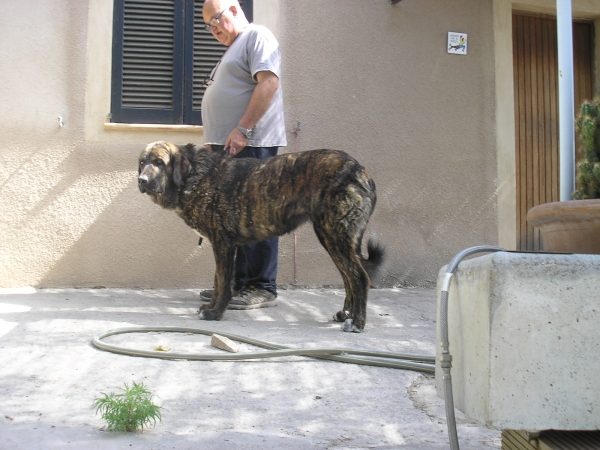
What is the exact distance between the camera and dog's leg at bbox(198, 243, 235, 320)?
4148mm

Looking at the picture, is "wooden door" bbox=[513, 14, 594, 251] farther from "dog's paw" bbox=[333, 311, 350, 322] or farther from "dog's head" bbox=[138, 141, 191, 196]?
"dog's head" bbox=[138, 141, 191, 196]

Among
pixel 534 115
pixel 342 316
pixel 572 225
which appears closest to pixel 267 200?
pixel 342 316

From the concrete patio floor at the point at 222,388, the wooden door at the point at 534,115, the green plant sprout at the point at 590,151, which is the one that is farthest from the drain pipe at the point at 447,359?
the wooden door at the point at 534,115

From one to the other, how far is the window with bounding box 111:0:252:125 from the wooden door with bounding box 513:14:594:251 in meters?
2.98

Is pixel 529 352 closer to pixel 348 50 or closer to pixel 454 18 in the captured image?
pixel 348 50

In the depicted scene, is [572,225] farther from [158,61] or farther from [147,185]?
[158,61]

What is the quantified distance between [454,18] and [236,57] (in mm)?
2614

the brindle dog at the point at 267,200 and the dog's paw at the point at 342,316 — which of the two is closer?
the brindle dog at the point at 267,200

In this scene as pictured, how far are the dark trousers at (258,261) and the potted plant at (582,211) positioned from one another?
262cm

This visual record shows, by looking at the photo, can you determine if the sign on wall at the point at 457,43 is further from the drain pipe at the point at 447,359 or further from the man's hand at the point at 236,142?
the drain pipe at the point at 447,359

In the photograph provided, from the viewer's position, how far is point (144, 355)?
10.0ft

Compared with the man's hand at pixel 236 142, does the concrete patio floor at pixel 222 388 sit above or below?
below

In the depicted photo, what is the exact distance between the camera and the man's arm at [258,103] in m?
4.37

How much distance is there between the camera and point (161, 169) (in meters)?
4.34
